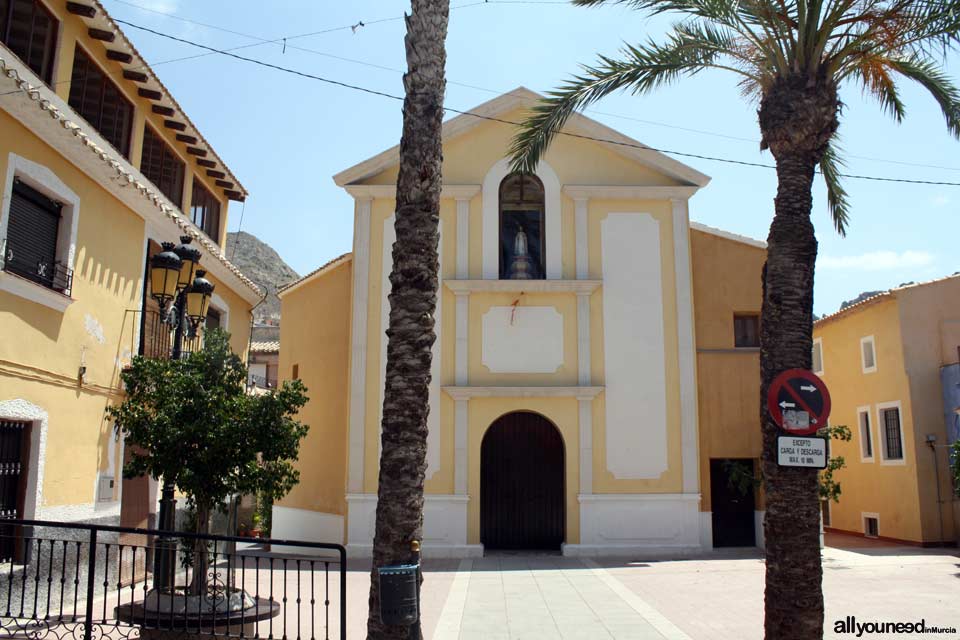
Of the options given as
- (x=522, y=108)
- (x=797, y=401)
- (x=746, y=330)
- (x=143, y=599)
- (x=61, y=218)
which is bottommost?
(x=143, y=599)

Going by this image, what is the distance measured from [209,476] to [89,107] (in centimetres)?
665

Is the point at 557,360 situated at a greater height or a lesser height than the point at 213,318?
lesser

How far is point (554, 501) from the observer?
18688mm

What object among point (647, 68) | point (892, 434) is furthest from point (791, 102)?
point (892, 434)

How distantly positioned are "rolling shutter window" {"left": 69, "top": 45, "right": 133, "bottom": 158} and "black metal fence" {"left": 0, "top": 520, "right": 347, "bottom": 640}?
249 inches

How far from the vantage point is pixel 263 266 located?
65.4 m

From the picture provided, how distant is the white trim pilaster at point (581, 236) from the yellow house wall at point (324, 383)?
5.17m

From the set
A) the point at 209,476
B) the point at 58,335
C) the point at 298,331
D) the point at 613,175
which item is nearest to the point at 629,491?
the point at 613,175

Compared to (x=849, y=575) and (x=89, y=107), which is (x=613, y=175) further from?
(x=89, y=107)

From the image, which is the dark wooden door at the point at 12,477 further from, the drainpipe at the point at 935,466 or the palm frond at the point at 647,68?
the drainpipe at the point at 935,466

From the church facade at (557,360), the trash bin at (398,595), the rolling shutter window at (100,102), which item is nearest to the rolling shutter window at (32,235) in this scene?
the rolling shutter window at (100,102)

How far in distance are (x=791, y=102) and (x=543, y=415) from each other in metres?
10.9

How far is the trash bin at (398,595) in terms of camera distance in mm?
6043

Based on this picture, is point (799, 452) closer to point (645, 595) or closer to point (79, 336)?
point (645, 595)
